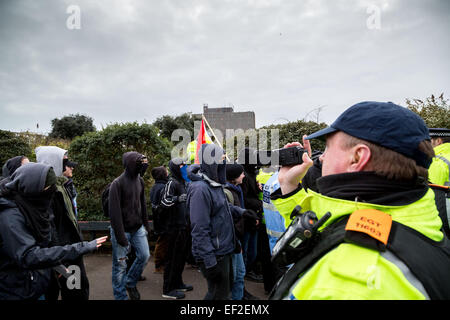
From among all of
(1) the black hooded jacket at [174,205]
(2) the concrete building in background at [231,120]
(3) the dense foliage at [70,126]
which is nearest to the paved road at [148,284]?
(1) the black hooded jacket at [174,205]

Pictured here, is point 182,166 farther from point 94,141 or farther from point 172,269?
point 94,141

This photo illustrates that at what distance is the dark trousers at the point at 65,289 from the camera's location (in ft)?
8.59

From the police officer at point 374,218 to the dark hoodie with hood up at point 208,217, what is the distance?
1.70 metres

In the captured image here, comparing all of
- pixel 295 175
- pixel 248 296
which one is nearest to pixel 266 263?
pixel 248 296

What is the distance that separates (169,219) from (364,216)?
3.84 m

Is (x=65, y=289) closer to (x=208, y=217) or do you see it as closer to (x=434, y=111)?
(x=208, y=217)

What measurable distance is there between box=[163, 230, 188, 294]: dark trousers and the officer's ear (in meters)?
3.59

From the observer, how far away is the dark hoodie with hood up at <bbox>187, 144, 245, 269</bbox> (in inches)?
110

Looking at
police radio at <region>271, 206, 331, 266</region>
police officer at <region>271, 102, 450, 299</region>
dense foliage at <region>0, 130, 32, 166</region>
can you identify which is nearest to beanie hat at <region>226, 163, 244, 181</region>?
police officer at <region>271, 102, 450, 299</region>

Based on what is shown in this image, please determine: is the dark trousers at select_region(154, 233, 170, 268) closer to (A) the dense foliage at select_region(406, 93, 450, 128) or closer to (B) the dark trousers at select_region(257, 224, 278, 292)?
(B) the dark trousers at select_region(257, 224, 278, 292)

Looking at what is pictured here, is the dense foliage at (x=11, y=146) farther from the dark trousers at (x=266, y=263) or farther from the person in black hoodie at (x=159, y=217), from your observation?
the dark trousers at (x=266, y=263)

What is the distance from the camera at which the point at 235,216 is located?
3.75 m

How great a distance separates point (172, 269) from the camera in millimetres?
4195
